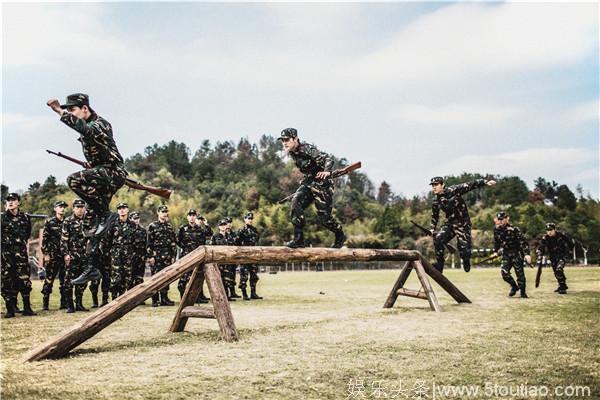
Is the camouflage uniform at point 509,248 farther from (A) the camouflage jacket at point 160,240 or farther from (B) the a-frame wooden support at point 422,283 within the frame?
(A) the camouflage jacket at point 160,240

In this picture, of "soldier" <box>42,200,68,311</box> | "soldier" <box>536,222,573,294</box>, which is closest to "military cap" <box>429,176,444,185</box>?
"soldier" <box>536,222,573,294</box>

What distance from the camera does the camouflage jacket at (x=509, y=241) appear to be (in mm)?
12883

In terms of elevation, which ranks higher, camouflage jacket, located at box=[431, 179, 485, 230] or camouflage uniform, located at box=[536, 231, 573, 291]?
camouflage jacket, located at box=[431, 179, 485, 230]

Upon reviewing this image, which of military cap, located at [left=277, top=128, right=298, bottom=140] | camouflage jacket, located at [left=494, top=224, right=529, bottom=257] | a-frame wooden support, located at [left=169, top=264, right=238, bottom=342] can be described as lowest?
a-frame wooden support, located at [left=169, top=264, right=238, bottom=342]

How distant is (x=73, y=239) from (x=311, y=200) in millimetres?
5865

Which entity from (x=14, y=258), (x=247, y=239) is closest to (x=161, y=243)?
(x=247, y=239)

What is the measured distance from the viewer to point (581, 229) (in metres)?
54.9

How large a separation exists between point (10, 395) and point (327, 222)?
5.64 m

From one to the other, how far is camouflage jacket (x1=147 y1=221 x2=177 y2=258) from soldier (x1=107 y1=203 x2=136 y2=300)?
18.7 inches

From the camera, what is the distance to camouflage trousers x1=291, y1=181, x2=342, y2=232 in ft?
26.7

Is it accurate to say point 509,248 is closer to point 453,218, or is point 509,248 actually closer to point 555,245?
point 555,245

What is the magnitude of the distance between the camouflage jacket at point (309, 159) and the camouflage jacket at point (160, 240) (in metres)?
5.74

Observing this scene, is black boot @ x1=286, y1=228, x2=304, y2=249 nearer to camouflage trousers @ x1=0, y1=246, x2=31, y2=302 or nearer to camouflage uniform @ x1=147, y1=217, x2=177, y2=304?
camouflage uniform @ x1=147, y1=217, x2=177, y2=304

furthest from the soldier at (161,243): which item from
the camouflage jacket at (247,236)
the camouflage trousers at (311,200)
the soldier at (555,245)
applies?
the soldier at (555,245)
